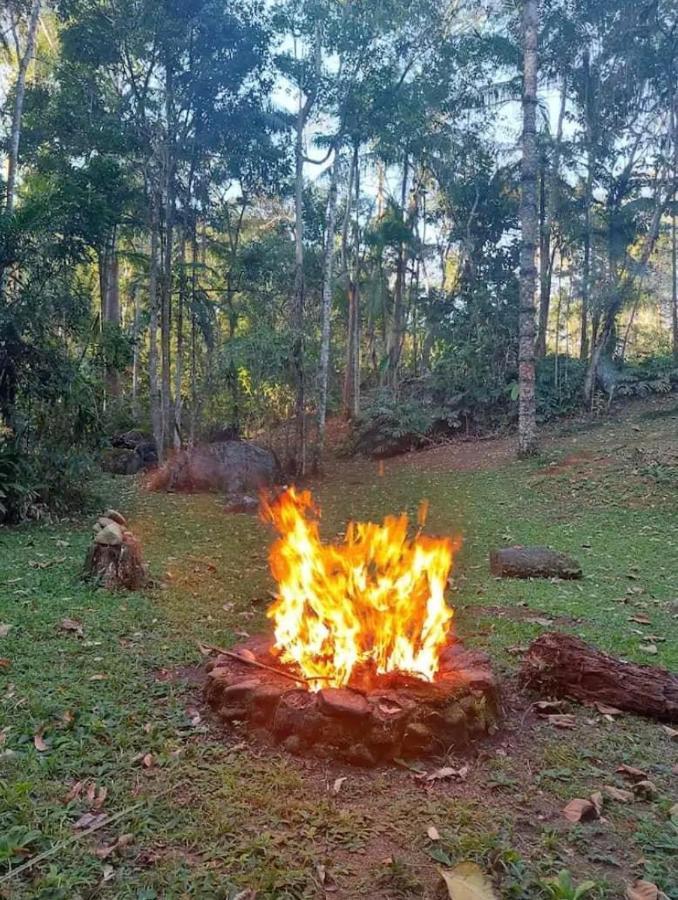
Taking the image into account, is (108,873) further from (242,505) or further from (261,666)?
(242,505)

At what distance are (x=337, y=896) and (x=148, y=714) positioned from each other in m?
1.49

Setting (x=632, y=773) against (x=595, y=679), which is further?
(x=595, y=679)

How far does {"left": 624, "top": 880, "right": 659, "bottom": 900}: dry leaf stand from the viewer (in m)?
1.93

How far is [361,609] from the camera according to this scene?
132 inches

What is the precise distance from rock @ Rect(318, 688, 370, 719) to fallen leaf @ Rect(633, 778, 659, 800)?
3.86ft

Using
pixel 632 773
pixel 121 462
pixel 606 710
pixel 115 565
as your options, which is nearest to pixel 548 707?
pixel 606 710

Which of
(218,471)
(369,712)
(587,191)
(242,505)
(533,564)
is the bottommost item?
(242,505)

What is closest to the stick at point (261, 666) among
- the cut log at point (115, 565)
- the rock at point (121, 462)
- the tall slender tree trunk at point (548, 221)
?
the cut log at point (115, 565)

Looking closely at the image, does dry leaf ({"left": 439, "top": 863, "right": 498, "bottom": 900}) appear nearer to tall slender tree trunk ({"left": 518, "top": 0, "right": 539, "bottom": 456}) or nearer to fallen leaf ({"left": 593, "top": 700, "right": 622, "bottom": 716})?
fallen leaf ({"left": 593, "top": 700, "right": 622, "bottom": 716})

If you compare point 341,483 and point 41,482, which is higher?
point 41,482

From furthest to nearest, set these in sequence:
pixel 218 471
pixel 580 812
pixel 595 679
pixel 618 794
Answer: pixel 218 471, pixel 595 679, pixel 618 794, pixel 580 812

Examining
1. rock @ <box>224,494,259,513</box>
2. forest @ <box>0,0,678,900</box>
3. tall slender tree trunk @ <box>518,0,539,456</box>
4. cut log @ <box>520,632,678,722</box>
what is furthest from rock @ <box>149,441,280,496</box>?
cut log @ <box>520,632,678,722</box>

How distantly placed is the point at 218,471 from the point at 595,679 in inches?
390

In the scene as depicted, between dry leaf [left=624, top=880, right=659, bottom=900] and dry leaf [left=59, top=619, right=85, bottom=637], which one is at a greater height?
dry leaf [left=624, top=880, right=659, bottom=900]
